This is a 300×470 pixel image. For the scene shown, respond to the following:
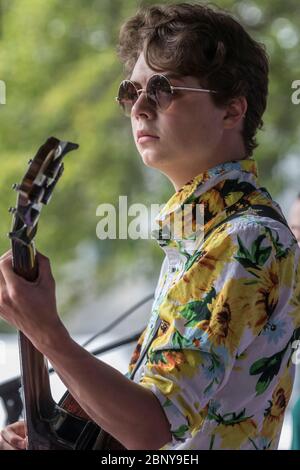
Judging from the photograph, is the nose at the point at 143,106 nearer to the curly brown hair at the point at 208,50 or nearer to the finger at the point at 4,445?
the curly brown hair at the point at 208,50

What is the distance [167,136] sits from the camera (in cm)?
122

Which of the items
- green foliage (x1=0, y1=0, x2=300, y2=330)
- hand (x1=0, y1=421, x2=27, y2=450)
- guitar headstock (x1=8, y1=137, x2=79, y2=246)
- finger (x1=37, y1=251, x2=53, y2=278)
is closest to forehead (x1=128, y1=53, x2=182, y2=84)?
guitar headstock (x1=8, y1=137, x2=79, y2=246)

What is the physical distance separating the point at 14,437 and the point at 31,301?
1.05 feet

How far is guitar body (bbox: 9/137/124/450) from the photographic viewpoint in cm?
100

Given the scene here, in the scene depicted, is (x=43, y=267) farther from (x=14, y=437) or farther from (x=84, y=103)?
(x=84, y=103)

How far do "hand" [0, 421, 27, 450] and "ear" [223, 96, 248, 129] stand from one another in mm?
559

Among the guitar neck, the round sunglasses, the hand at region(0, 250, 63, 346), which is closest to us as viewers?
the hand at region(0, 250, 63, 346)

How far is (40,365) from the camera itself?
1.12 metres

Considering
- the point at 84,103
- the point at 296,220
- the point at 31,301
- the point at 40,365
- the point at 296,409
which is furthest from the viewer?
the point at 84,103

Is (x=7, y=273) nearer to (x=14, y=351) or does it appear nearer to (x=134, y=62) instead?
(x=134, y=62)

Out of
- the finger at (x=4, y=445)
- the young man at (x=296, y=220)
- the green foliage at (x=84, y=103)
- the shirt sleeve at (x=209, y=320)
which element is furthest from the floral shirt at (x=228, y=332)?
the green foliage at (x=84, y=103)

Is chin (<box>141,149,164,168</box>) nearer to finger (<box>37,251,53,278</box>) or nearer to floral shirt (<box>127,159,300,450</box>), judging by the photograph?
floral shirt (<box>127,159,300,450</box>)

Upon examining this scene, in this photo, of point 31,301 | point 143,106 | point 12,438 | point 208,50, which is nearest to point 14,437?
point 12,438
